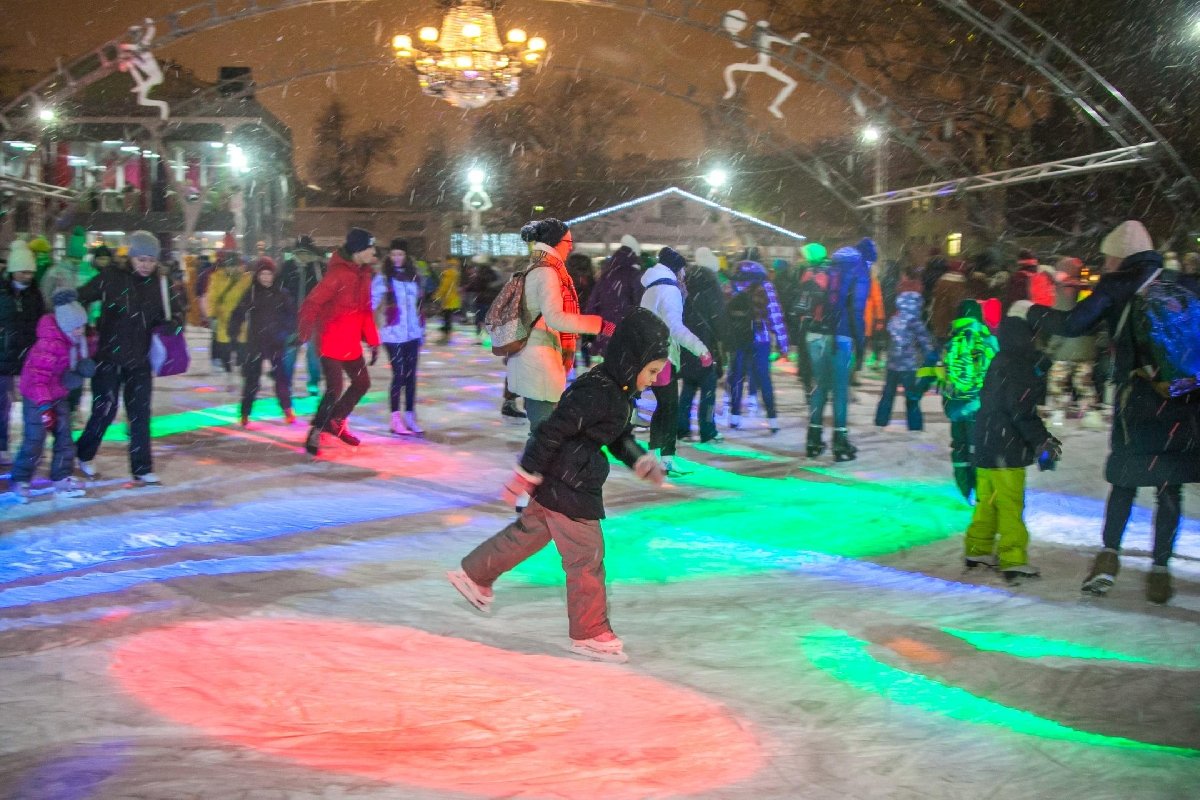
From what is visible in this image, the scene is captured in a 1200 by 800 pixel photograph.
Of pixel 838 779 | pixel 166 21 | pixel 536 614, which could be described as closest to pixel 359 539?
pixel 536 614

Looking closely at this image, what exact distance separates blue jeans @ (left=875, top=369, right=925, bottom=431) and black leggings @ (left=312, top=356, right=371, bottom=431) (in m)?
5.07

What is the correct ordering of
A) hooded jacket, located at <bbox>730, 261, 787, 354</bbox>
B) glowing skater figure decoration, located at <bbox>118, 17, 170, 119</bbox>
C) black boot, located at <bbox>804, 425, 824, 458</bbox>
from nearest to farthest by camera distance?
1. black boot, located at <bbox>804, 425, 824, 458</bbox>
2. hooded jacket, located at <bbox>730, 261, 787, 354</bbox>
3. glowing skater figure decoration, located at <bbox>118, 17, 170, 119</bbox>

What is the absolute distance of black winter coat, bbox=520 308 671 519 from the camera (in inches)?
165

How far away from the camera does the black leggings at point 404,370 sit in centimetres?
991

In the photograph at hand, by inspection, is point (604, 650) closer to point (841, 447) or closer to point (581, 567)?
point (581, 567)

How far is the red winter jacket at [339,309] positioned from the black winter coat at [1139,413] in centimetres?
539

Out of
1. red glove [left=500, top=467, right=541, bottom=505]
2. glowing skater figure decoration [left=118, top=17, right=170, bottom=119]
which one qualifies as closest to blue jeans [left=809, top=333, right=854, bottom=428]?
red glove [left=500, top=467, right=541, bottom=505]

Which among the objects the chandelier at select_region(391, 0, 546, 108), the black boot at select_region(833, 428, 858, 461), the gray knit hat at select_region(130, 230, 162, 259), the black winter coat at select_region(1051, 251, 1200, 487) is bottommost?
the black boot at select_region(833, 428, 858, 461)

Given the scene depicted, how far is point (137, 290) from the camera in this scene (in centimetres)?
749

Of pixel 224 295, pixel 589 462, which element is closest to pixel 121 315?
→ pixel 589 462

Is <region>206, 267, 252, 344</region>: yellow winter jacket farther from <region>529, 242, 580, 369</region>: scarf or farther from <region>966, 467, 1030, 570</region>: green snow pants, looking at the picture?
<region>966, 467, 1030, 570</region>: green snow pants

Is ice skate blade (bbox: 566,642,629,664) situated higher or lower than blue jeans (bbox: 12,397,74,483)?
lower

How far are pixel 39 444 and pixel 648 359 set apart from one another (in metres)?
5.02

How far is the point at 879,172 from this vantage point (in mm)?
21312
